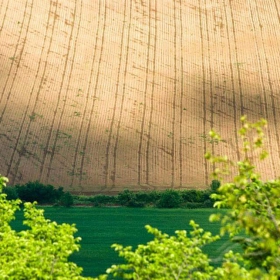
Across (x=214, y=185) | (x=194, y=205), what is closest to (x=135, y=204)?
(x=194, y=205)

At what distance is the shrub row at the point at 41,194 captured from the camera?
48031 millimetres

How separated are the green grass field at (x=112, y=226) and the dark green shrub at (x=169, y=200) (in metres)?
1.28

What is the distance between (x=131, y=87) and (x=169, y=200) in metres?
18.9

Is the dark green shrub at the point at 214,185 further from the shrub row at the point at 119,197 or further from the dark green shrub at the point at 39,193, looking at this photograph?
the dark green shrub at the point at 39,193

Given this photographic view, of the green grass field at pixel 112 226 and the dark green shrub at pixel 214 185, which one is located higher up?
the dark green shrub at pixel 214 185

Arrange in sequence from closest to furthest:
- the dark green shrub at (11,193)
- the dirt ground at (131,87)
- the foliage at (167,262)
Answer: the foliage at (167,262) < the dark green shrub at (11,193) < the dirt ground at (131,87)

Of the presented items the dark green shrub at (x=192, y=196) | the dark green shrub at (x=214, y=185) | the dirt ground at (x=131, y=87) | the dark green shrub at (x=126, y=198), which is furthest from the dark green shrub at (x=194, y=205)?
the dirt ground at (x=131, y=87)

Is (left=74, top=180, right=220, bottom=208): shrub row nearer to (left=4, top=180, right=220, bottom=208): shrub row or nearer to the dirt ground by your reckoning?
(left=4, top=180, right=220, bottom=208): shrub row

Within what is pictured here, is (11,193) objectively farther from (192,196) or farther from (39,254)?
(39,254)

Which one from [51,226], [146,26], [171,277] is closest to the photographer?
[171,277]

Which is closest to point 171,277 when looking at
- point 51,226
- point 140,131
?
point 51,226

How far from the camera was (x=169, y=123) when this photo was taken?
6072 cm

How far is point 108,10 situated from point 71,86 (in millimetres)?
12600

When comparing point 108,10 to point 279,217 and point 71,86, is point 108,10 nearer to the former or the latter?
point 71,86
